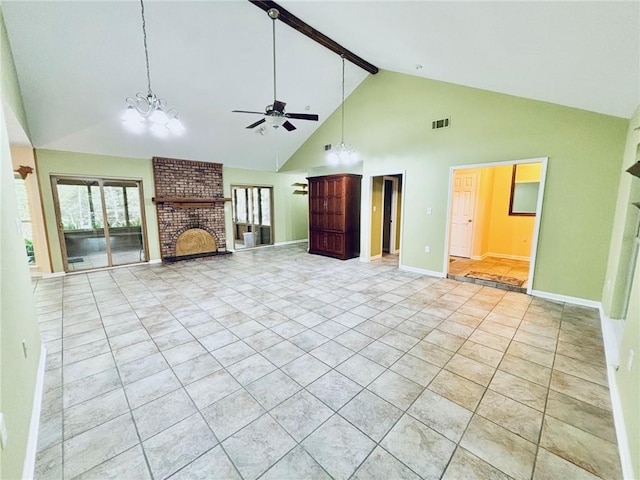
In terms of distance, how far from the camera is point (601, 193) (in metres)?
3.49

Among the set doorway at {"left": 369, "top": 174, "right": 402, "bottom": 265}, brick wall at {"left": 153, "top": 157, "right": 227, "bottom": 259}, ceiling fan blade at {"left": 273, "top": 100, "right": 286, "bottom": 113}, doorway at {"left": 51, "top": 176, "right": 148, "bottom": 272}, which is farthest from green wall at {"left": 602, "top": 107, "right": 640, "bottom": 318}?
doorway at {"left": 51, "top": 176, "right": 148, "bottom": 272}

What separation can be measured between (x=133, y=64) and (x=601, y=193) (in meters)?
6.96

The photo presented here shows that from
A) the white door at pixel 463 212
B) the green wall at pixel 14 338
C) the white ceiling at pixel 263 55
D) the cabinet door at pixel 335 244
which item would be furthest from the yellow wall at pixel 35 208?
the white door at pixel 463 212

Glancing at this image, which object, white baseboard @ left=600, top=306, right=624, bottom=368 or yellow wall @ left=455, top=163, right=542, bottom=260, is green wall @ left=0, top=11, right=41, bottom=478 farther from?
yellow wall @ left=455, top=163, right=542, bottom=260

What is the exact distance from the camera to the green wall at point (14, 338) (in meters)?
1.26

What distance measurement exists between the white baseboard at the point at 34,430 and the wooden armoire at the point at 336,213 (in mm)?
5425

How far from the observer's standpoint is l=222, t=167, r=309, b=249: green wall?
25.6ft

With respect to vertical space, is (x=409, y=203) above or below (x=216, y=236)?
above

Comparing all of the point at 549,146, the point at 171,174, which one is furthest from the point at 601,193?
the point at 171,174

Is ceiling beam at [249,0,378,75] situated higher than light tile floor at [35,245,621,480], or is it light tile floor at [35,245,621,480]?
ceiling beam at [249,0,378,75]

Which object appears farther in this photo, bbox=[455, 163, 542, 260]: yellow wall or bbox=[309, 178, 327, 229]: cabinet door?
bbox=[309, 178, 327, 229]: cabinet door

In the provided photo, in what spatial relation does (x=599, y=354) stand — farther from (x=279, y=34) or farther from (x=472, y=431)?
(x=279, y=34)

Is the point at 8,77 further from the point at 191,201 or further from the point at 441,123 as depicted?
the point at 441,123

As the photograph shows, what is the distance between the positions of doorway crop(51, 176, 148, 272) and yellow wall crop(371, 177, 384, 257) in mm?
5610
